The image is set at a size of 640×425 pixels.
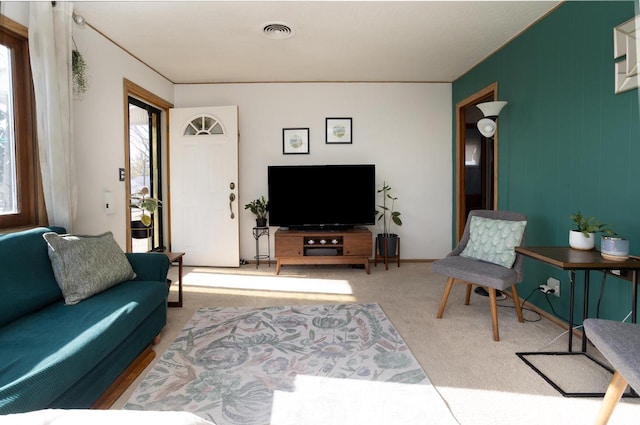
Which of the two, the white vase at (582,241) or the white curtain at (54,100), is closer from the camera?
the white vase at (582,241)

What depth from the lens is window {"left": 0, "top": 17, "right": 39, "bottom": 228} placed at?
2379 millimetres

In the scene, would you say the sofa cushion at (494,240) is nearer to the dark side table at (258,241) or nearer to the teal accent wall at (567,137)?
the teal accent wall at (567,137)

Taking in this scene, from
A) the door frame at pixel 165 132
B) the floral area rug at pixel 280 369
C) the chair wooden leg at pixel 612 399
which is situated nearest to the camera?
the chair wooden leg at pixel 612 399

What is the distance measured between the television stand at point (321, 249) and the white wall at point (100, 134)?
1727mm

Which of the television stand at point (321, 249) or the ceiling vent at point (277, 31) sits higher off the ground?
the ceiling vent at point (277, 31)

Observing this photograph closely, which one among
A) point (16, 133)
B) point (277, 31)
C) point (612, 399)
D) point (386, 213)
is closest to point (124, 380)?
point (16, 133)

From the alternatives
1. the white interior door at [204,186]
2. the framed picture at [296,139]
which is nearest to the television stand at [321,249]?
the white interior door at [204,186]

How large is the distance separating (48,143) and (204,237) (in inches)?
98.4

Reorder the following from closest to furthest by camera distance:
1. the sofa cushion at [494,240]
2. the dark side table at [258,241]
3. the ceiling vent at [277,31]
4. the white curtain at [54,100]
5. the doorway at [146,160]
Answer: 1. the white curtain at [54,100]
2. the sofa cushion at [494,240]
3. the ceiling vent at [277,31]
4. the doorway at [146,160]
5. the dark side table at [258,241]

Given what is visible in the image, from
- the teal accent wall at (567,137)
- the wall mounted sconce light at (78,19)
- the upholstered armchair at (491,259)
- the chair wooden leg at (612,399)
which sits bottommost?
the chair wooden leg at (612,399)

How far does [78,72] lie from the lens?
287 centimetres

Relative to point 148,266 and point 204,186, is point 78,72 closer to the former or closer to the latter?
point 148,266

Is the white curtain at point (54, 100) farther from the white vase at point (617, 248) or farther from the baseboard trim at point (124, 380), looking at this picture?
the white vase at point (617, 248)

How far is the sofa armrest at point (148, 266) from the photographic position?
258 centimetres
